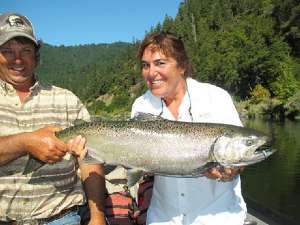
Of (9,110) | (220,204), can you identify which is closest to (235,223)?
(220,204)

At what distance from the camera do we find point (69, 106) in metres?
4.81

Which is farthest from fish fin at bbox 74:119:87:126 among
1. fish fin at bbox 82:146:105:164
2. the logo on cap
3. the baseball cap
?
the logo on cap

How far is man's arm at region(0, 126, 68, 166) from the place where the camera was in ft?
14.0

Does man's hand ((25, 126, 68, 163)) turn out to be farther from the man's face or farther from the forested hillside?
the forested hillside

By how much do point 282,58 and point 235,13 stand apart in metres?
52.1

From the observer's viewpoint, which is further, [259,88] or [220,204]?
[259,88]

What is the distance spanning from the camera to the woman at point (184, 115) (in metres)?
4.39

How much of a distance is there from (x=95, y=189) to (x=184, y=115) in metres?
1.15

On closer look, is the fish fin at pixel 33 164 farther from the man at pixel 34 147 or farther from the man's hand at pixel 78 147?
the man's hand at pixel 78 147

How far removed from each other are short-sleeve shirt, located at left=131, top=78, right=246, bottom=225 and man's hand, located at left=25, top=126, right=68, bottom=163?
993 mm

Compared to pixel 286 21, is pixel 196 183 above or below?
below

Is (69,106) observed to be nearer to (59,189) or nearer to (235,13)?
(59,189)

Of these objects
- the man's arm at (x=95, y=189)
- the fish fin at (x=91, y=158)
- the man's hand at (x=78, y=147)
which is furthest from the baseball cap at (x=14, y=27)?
the man's arm at (x=95, y=189)

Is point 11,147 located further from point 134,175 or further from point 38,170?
point 134,175
